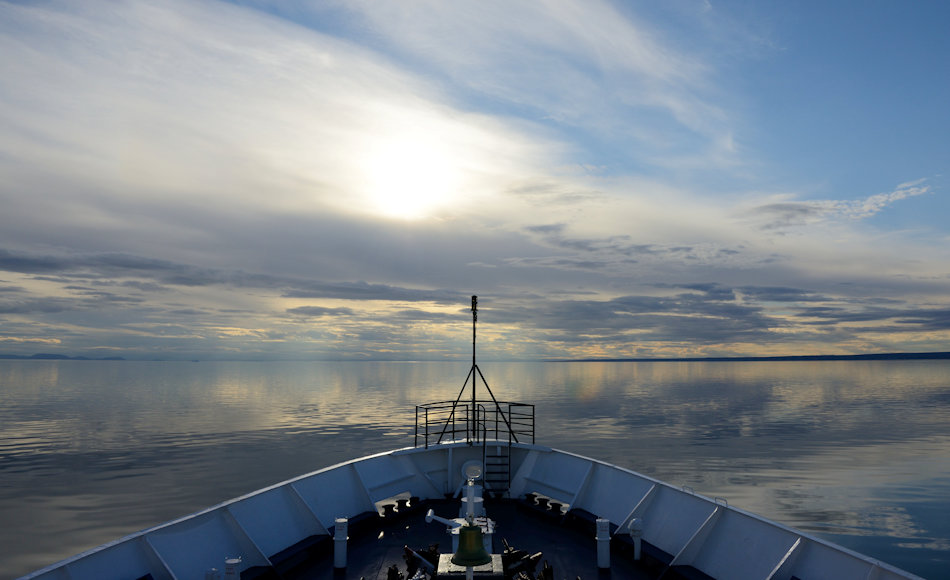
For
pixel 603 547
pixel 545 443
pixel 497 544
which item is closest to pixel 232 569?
pixel 497 544

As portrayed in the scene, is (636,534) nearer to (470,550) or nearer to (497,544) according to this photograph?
(497,544)

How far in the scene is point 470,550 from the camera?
700cm

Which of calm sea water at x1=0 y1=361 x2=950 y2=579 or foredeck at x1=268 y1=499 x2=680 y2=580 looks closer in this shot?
foredeck at x1=268 y1=499 x2=680 y2=580

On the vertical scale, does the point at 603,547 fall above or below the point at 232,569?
below

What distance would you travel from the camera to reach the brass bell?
6.94 metres

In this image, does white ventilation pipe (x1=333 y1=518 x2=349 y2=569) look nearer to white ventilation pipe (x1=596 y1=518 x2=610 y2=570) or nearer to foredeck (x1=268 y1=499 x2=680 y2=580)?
foredeck (x1=268 y1=499 x2=680 y2=580)

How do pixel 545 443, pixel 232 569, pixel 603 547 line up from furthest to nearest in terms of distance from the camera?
pixel 545 443
pixel 603 547
pixel 232 569

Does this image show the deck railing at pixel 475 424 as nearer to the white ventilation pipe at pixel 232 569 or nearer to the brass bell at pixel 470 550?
the white ventilation pipe at pixel 232 569

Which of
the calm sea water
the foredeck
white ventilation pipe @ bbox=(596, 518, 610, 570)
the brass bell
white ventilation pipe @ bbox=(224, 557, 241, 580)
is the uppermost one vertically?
the brass bell

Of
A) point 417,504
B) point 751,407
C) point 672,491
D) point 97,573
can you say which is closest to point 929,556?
point 672,491

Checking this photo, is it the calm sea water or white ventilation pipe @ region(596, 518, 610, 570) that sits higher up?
white ventilation pipe @ region(596, 518, 610, 570)

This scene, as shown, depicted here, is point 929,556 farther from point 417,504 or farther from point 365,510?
point 365,510

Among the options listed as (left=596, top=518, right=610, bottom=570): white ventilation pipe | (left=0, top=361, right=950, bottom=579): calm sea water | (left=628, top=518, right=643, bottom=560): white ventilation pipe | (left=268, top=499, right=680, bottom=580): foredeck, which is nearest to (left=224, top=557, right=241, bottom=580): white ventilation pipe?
(left=268, top=499, right=680, bottom=580): foredeck

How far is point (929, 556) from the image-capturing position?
2309 cm
